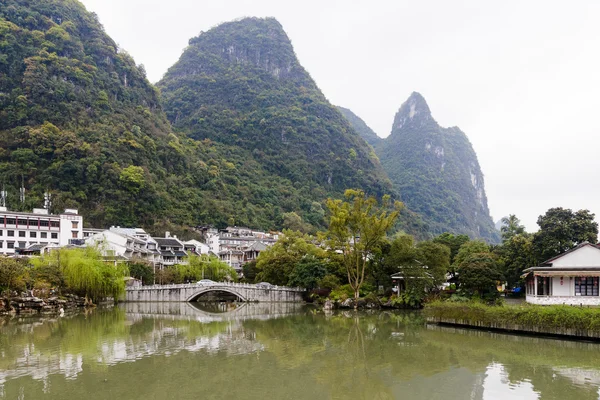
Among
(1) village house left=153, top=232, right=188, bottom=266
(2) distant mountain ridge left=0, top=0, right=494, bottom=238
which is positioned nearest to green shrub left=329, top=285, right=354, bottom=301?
(1) village house left=153, top=232, right=188, bottom=266

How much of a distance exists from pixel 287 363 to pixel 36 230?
4616cm

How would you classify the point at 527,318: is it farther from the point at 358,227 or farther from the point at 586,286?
the point at 358,227

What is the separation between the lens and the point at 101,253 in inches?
1656

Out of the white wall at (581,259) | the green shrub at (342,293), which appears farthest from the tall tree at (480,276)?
the green shrub at (342,293)

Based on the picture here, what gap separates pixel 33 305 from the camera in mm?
33531

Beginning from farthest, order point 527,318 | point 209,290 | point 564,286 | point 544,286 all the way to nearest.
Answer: point 209,290
point 544,286
point 564,286
point 527,318

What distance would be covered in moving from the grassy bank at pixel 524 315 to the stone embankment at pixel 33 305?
85.9ft

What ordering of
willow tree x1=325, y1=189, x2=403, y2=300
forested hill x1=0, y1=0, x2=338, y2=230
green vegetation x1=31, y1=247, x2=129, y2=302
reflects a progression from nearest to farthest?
willow tree x1=325, y1=189, x2=403, y2=300 → green vegetation x1=31, y1=247, x2=129, y2=302 → forested hill x1=0, y1=0, x2=338, y2=230

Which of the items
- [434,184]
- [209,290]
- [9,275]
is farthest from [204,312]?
[434,184]

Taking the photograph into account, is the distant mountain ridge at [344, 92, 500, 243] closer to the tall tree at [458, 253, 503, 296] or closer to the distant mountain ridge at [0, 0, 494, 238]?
the distant mountain ridge at [0, 0, 494, 238]

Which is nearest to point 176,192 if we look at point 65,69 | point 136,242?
point 136,242

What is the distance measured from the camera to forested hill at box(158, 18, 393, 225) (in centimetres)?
11325

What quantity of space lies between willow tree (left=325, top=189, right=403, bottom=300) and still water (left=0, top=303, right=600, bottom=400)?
1090 centimetres

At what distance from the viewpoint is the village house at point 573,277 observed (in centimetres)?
2534
